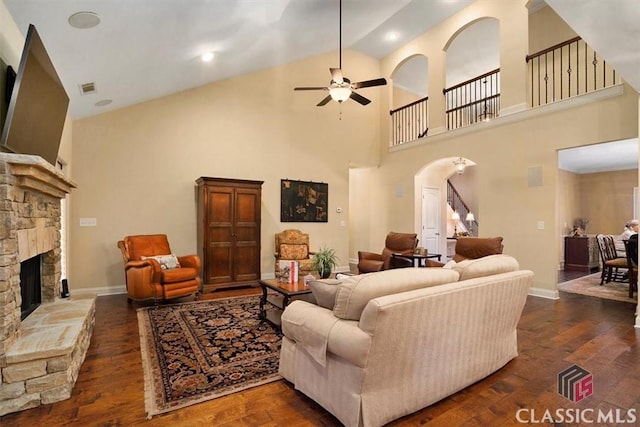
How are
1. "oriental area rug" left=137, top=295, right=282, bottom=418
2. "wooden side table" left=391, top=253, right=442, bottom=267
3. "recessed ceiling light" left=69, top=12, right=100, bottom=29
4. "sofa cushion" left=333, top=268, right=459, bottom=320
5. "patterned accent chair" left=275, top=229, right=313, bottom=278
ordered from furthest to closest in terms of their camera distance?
"patterned accent chair" left=275, top=229, right=313, bottom=278
"wooden side table" left=391, top=253, right=442, bottom=267
"recessed ceiling light" left=69, top=12, right=100, bottom=29
"oriental area rug" left=137, top=295, right=282, bottom=418
"sofa cushion" left=333, top=268, right=459, bottom=320

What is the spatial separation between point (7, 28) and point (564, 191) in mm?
10245

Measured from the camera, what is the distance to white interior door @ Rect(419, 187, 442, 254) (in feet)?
25.8

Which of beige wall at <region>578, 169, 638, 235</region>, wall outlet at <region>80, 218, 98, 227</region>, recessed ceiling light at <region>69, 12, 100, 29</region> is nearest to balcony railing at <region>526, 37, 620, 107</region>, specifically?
beige wall at <region>578, 169, 638, 235</region>

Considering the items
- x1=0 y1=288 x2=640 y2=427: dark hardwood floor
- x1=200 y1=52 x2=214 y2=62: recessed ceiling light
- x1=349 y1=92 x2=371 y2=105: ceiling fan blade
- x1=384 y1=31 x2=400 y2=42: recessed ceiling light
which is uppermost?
x1=384 y1=31 x2=400 y2=42: recessed ceiling light

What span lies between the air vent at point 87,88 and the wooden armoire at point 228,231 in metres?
1.86

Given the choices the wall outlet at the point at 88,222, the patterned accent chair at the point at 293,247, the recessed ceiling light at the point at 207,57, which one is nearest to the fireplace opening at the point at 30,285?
the wall outlet at the point at 88,222

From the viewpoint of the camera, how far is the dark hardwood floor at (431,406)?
1.92 metres

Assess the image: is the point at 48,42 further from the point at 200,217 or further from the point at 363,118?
the point at 363,118

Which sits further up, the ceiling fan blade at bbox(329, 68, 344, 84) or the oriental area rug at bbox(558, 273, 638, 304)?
the ceiling fan blade at bbox(329, 68, 344, 84)

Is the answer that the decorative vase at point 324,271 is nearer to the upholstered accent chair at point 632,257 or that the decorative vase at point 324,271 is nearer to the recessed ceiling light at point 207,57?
the recessed ceiling light at point 207,57

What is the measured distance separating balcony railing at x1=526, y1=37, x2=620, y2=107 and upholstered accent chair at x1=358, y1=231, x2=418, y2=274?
123 inches

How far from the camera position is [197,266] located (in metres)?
4.71

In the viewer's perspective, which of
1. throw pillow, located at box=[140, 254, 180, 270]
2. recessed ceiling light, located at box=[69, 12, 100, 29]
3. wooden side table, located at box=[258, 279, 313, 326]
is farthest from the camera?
throw pillow, located at box=[140, 254, 180, 270]

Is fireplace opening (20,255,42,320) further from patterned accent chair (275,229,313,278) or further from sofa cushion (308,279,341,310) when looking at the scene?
patterned accent chair (275,229,313,278)
